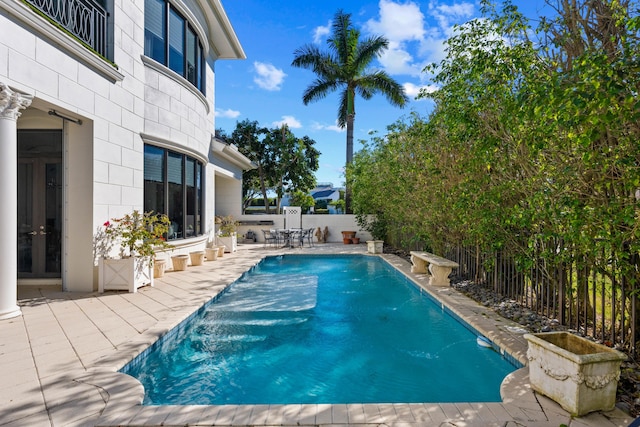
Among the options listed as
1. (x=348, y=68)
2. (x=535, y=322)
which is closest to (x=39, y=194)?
(x=535, y=322)

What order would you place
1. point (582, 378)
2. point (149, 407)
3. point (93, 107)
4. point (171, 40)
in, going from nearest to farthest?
point (582, 378) < point (149, 407) < point (93, 107) < point (171, 40)

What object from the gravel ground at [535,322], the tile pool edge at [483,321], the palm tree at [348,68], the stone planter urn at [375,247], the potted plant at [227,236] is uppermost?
the palm tree at [348,68]

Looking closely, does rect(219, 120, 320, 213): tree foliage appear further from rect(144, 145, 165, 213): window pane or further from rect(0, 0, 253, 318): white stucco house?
rect(144, 145, 165, 213): window pane

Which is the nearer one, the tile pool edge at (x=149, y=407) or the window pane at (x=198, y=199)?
the tile pool edge at (x=149, y=407)

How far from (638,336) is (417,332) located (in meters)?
2.67

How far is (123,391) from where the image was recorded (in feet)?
10.2

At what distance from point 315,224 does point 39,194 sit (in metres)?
13.7

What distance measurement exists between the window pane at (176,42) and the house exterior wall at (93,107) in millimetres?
295

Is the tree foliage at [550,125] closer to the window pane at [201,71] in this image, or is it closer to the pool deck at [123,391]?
the pool deck at [123,391]

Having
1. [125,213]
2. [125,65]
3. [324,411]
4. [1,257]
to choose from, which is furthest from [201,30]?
[324,411]

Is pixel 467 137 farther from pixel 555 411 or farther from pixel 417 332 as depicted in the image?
pixel 555 411

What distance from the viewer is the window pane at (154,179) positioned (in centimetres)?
846

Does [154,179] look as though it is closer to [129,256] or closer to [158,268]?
[158,268]

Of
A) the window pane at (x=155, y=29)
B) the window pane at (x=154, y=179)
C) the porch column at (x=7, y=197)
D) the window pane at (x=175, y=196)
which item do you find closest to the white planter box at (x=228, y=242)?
the window pane at (x=175, y=196)
